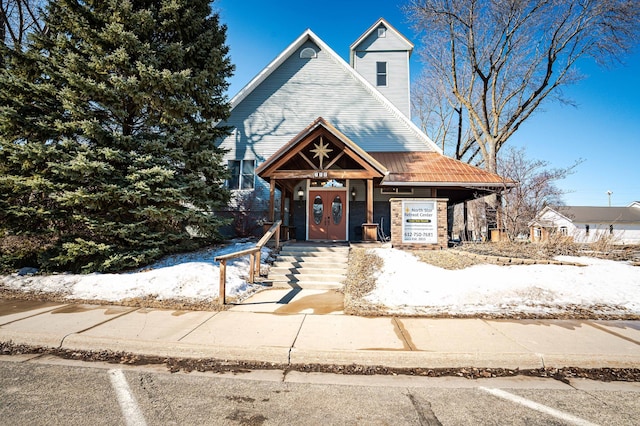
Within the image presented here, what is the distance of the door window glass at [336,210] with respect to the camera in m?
13.5

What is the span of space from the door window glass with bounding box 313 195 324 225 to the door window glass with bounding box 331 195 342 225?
0.54 meters

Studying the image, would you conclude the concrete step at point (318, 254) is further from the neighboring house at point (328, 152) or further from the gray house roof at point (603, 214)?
the gray house roof at point (603, 214)

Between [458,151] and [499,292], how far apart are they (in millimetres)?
22468

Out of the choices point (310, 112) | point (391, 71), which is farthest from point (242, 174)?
point (391, 71)

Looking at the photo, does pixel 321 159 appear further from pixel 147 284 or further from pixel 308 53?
pixel 308 53

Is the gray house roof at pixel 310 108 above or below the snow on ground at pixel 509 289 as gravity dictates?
above

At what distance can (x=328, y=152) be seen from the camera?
39.4ft

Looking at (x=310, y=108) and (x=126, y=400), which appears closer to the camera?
(x=126, y=400)

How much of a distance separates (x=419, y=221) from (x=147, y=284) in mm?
8606

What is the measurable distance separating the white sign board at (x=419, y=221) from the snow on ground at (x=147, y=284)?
575 centimetres

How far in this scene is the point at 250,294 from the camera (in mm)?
6812

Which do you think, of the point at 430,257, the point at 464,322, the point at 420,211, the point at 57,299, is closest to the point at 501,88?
the point at 420,211

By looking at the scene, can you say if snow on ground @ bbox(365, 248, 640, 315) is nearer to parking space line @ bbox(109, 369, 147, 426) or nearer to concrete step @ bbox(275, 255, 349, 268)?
concrete step @ bbox(275, 255, 349, 268)

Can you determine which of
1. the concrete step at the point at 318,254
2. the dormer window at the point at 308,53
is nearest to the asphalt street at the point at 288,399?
the concrete step at the point at 318,254
